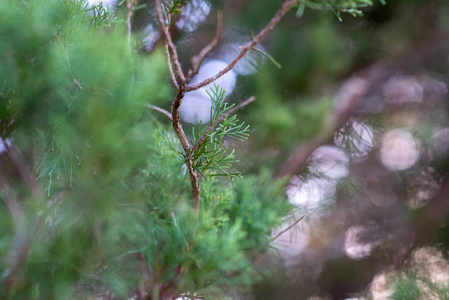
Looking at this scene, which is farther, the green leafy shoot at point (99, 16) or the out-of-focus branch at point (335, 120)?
the out-of-focus branch at point (335, 120)

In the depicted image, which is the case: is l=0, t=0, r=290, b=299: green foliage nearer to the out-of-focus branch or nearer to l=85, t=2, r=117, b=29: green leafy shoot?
l=85, t=2, r=117, b=29: green leafy shoot

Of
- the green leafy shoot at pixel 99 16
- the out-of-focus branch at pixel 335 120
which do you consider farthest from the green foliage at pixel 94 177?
the out-of-focus branch at pixel 335 120

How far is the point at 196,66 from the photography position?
35 cm

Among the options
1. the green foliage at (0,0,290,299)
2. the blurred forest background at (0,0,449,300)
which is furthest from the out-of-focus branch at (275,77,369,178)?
the green foliage at (0,0,290,299)

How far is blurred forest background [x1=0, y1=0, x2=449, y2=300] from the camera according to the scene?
108 cm

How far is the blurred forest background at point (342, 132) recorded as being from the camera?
1.08 m

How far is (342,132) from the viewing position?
4.56 feet

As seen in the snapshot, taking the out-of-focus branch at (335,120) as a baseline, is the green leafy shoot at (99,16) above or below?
above

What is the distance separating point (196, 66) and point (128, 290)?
17.2 inches

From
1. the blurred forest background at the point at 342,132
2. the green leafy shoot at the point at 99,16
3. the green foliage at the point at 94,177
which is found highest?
the green leafy shoot at the point at 99,16

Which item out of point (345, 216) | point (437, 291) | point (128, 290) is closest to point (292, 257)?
point (345, 216)

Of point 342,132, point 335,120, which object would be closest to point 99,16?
point 335,120

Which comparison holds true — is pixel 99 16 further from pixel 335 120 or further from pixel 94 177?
pixel 335 120

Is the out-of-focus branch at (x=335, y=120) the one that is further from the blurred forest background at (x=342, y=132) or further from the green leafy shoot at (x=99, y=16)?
the green leafy shoot at (x=99, y=16)
